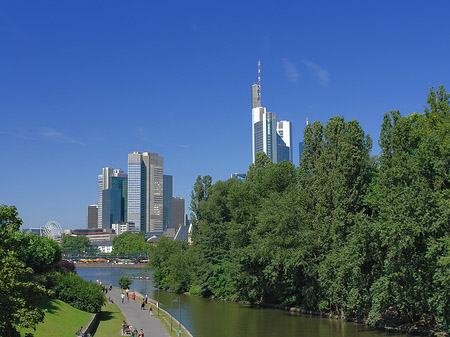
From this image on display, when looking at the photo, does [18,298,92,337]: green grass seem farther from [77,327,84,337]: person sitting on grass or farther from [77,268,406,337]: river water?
[77,268,406,337]: river water

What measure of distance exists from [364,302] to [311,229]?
34.1ft

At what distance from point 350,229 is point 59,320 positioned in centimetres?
2806

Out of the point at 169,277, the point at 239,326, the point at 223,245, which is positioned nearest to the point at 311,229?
the point at 239,326

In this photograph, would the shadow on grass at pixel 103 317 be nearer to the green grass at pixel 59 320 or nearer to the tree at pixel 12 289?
the green grass at pixel 59 320

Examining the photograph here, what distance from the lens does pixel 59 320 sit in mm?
39531

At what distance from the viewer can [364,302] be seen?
4447 cm

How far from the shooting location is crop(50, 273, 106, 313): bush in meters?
47.9

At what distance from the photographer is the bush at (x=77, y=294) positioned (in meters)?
47.9

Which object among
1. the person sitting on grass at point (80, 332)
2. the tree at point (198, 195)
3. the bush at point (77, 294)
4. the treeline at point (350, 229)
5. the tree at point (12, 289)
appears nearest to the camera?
the tree at point (12, 289)

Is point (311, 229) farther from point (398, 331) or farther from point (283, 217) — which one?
point (398, 331)

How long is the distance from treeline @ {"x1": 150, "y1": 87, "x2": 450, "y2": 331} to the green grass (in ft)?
68.8

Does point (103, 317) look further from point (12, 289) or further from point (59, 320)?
point (12, 289)

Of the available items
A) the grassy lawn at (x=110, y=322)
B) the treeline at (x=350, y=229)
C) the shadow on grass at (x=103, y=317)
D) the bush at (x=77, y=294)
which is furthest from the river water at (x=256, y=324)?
the bush at (x=77, y=294)

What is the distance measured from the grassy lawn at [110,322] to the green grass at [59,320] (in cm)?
151
